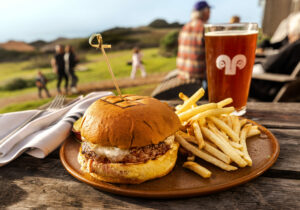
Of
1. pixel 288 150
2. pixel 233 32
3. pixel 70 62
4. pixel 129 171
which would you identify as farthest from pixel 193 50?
pixel 70 62

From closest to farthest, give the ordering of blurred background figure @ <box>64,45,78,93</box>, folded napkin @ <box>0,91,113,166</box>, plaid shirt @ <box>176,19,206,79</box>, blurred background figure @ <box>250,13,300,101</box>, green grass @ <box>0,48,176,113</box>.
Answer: folded napkin @ <box>0,91,113,166</box>
blurred background figure @ <box>250,13,300,101</box>
plaid shirt @ <box>176,19,206,79</box>
blurred background figure @ <box>64,45,78,93</box>
green grass @ <box>0,48,176,113</box>

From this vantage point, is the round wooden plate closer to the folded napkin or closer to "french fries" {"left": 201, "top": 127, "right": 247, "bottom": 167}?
"french fries" {"left": 201, "top": 127, "right": 247, "bottom": 167}

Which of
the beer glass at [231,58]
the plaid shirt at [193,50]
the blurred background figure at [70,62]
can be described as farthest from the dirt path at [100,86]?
the beer glass at [231,58]

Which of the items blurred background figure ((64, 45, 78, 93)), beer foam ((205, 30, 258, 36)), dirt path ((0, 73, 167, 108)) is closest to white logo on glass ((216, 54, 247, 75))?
beer foam ((205, 30, 258, 36))

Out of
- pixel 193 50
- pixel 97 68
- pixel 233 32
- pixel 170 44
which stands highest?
pixel 233 32

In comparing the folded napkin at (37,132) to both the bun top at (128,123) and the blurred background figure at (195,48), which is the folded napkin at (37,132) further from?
the blurred background figure at (195,48)

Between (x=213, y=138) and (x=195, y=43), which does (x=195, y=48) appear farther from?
(x=213, y=138)
